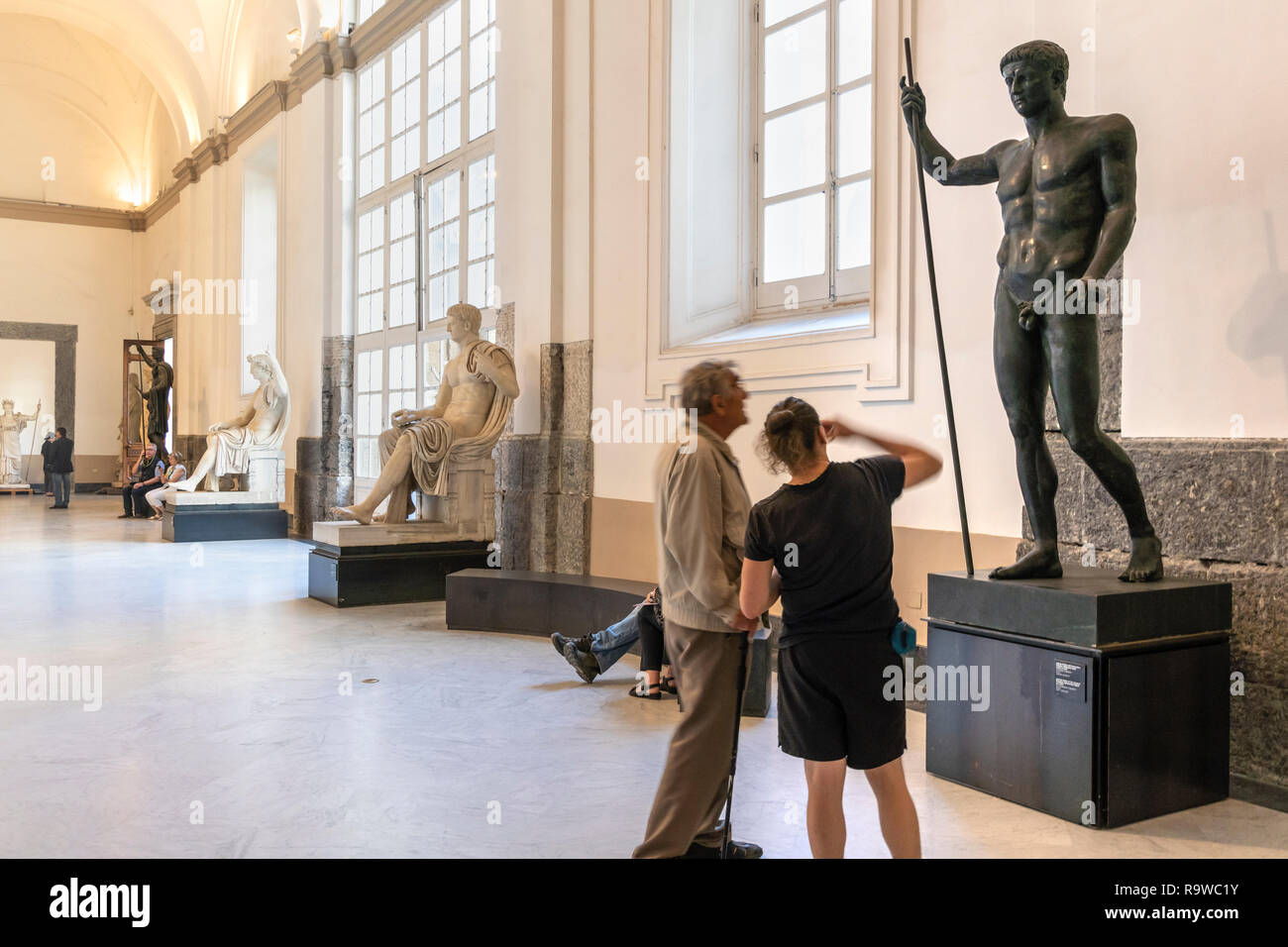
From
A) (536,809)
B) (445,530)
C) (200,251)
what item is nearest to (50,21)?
(200,251)

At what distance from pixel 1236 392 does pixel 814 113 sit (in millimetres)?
3497

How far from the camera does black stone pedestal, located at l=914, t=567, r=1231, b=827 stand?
10.7 feet

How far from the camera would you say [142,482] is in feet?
55.0

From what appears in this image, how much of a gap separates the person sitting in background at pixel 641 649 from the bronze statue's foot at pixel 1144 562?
1.98 metres

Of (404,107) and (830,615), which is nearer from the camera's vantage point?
(830,615)

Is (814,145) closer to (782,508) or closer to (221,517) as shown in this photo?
(782,508)

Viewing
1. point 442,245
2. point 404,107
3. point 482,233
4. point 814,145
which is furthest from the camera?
point 404,107

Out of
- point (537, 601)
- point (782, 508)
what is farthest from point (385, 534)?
point (782, 508)

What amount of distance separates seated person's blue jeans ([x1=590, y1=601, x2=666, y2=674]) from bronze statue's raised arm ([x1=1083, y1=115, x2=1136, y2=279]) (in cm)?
254

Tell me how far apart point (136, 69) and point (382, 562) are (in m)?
20.4

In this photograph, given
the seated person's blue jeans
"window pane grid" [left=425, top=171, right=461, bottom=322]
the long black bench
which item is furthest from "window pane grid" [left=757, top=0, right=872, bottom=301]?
"window pane grid" [left=425, top=171, right=461, bottom=322]

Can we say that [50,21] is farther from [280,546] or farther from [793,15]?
[793,15]

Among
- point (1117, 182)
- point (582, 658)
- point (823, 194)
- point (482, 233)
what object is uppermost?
point (482, 233)

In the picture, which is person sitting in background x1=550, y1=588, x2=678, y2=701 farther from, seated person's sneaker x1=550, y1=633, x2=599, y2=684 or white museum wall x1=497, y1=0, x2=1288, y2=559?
white museum wall x1=497, y1=0, x2=1288, y2=559
